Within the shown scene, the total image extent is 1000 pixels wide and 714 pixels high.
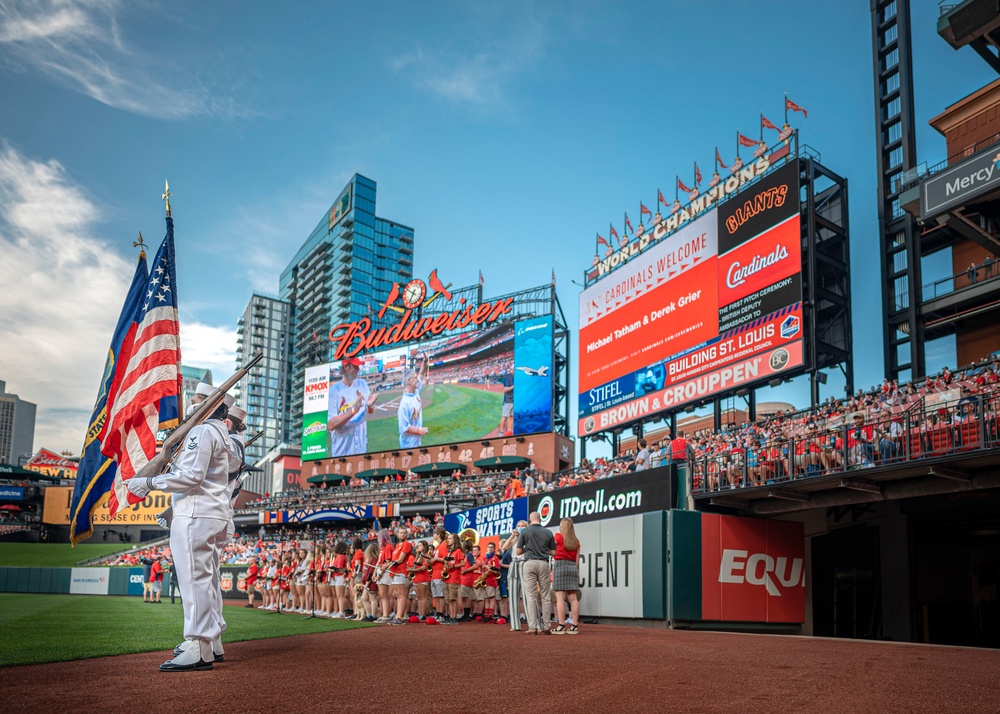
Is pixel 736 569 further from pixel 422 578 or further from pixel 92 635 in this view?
pixel 92 635

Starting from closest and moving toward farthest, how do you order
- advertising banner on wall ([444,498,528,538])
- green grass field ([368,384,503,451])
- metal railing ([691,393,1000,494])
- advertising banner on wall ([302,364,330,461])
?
metal railing ([691,393,1000,494]) → advertising banner on wall ([444,498,528,538]) → green grass field ([368,384,503,451]) → advertising banner on wall ([302,364,330,461])

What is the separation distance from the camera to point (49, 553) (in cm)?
5134

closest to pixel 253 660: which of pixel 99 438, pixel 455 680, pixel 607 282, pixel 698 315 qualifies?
pixel 455 680

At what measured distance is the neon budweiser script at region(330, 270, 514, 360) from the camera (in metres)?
48.2

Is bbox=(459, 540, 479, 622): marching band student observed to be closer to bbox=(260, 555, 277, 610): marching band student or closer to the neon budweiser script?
bbox=(260, 555, 277, 610): marching band student

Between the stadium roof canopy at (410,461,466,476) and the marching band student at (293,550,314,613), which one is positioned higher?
the stadium roof canopy at (410,461,466,476)

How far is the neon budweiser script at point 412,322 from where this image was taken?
158ft

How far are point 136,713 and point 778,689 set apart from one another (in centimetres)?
455

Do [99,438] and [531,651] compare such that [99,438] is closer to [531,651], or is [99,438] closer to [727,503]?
[531,651]

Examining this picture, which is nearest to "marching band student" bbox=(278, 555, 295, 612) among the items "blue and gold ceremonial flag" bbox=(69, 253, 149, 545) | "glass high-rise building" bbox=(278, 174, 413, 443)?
"blue and gold ceremonial flag" bbox=(69, 253, 149, 545)

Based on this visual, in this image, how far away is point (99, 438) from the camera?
398 inches

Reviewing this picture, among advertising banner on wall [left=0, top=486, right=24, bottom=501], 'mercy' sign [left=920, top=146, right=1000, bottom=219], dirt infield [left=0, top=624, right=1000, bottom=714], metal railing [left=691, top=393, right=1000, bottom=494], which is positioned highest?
'mercy' sign [left=920, top=146, right=1000, bottom=219]

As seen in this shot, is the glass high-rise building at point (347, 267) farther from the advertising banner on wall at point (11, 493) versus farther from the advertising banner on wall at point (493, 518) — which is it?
the advertising banner on wall at point (493, 518)

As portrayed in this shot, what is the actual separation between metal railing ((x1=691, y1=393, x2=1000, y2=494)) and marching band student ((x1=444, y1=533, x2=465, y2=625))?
16.5ft
